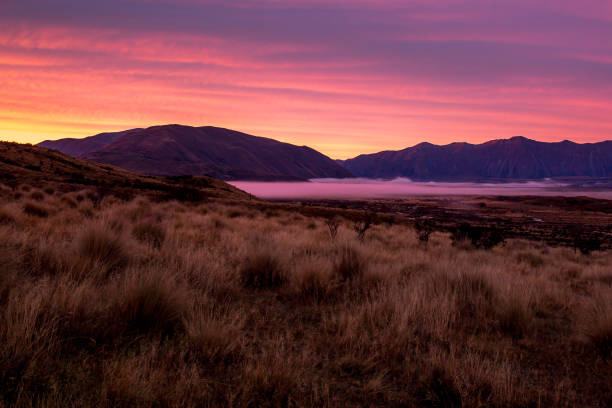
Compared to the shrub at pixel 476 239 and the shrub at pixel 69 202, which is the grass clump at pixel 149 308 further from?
the shrub at pixel 476 239

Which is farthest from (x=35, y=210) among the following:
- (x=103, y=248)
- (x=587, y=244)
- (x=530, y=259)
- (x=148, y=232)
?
(x=587, y=244)

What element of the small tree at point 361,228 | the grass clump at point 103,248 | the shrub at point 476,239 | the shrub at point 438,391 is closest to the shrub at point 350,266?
the shrub at point 438,391

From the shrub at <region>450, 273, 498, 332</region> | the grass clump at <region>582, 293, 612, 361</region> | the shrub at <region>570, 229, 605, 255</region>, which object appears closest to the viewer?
the grass clump at <region>582, 293, 612, 361</region>

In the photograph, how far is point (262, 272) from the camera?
6320 mm

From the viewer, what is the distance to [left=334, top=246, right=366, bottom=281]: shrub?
21.9ft

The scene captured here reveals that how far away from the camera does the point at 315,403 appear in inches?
110

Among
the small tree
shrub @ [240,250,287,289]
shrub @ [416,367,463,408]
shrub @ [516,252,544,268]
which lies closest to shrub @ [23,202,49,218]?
shrub @ [240,250,287,289]

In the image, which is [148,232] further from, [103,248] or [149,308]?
A: [149,308]

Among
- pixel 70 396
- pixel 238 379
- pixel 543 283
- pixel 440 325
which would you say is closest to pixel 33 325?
pixel 70 396

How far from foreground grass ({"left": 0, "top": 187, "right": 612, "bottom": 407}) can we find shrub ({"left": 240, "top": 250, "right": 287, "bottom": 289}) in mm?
35

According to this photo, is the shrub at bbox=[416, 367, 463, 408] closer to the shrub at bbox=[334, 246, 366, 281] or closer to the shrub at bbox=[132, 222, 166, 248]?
the shrub at bbox=[334, 246, 366, 281]

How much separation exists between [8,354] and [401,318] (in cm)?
370

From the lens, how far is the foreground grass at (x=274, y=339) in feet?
9.07

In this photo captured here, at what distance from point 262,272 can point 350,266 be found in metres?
1.73
